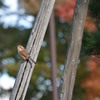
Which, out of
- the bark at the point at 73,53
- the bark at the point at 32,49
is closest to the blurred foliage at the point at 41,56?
the bark at the point at 73,53

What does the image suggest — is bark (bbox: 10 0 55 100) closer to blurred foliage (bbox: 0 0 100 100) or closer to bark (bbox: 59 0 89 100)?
bark (bbox: 59 0 89 100)

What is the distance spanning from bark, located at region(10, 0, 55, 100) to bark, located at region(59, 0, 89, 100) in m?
0.27

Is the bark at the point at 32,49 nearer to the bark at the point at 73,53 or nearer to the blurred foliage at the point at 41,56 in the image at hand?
the bark at the point at 73,53

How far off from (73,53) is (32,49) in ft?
1.19

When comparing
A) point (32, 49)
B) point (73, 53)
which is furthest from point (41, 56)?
point (32, 49)

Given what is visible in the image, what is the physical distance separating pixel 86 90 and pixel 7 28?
5886 millimetres

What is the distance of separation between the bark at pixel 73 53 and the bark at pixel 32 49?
266 mm

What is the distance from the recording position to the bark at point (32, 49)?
4004mm

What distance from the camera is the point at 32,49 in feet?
13.6

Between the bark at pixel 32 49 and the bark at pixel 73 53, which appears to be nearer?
the bark at pixel 32 49

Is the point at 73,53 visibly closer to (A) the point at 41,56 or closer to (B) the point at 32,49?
(B) the point at 32,49

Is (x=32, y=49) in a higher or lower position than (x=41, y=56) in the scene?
lower

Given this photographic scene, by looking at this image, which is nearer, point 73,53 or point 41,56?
point 73,53

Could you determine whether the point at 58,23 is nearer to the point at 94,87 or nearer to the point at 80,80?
the point at 80,80
